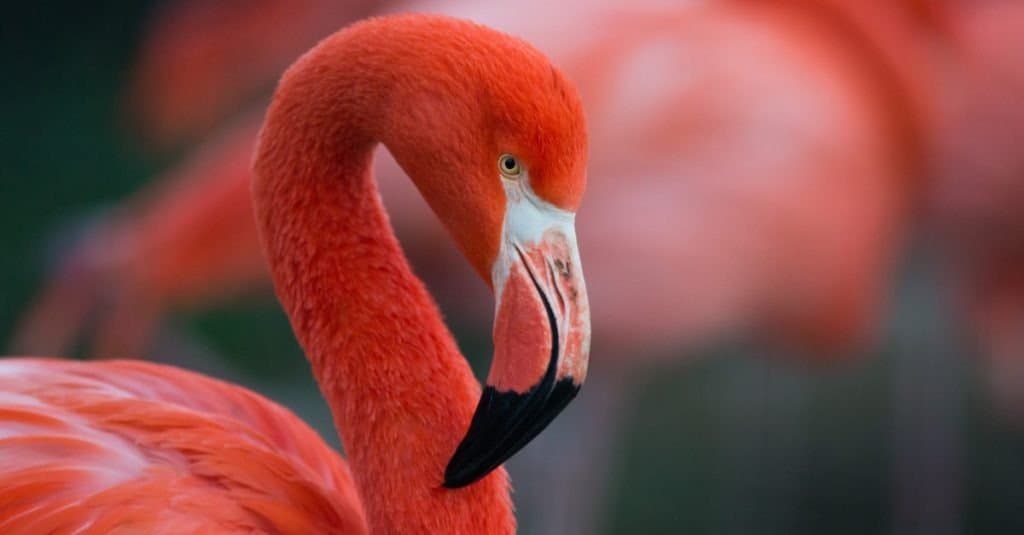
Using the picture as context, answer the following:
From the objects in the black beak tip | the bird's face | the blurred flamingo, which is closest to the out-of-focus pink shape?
the blurred flamingo

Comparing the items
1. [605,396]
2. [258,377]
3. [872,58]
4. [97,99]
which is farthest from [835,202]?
[97,99]

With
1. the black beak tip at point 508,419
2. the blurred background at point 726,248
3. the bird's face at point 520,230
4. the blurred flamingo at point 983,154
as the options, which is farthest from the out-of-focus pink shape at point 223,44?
the black beak tip at point 508,419

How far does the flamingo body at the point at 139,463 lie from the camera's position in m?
1.24

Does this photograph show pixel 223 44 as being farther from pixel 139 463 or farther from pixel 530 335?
pixel 530 335

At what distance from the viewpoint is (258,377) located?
14.9 feet

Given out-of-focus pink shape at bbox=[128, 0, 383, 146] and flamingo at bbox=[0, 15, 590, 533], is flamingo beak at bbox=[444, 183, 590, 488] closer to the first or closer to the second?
flamingo at bbox=[0, 15, 590, 533]

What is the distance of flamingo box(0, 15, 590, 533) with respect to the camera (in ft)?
3.90

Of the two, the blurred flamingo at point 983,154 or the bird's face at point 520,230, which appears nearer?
the bird's face at point 520,230

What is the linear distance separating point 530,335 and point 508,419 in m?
0.08

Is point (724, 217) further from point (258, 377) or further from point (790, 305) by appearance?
point (258, 377)

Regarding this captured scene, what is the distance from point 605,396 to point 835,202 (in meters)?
0.71

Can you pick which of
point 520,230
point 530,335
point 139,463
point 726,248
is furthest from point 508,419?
point 726,248

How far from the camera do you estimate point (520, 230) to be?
1.21 m

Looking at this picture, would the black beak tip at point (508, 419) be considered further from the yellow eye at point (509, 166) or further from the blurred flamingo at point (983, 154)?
the blurred flamingo at point (983, 154)
